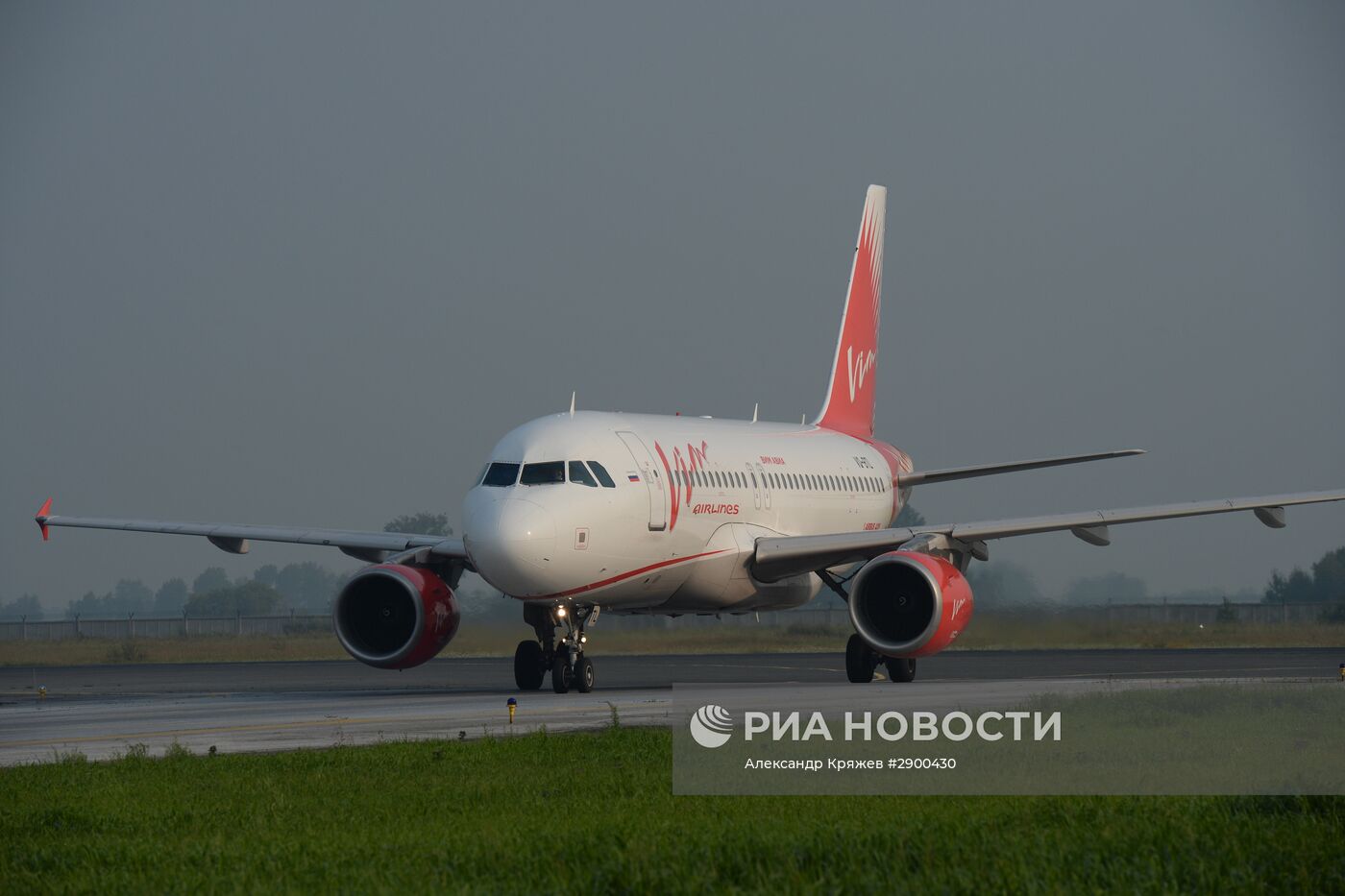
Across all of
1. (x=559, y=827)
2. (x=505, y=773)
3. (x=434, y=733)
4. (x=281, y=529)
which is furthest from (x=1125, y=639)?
(x=559, y=827)

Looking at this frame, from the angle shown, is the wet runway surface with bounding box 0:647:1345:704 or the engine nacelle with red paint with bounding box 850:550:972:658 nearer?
the engine nacelle with red paint with bounding box 850:550:972:658

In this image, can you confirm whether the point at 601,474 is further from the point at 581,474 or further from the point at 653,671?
the point at 653,671

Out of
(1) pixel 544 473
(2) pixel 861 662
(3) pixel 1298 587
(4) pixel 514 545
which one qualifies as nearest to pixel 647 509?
(1) pixel 544 473

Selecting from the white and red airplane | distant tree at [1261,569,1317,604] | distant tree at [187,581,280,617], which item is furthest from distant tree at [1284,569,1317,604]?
distant tree at [187,581,280,617]

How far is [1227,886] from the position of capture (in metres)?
7.79

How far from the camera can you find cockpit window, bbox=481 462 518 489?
23.5 meters

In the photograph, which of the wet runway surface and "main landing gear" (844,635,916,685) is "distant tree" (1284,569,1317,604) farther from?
"main landing gear" (844,635,916,685)

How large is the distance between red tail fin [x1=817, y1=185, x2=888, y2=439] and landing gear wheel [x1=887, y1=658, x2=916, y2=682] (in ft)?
32.4

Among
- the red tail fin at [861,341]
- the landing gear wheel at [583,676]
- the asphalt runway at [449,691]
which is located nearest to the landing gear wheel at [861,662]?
the asphalt runway at [449,691]

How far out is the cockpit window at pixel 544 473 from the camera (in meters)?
Answer: 23.5

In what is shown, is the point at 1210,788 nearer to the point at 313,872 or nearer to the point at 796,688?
the point at 313,872

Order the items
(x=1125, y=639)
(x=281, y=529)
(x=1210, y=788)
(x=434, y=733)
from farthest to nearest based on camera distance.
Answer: (x=1125, y=639)
(x=281, y=529)
(x=434, y=733)
(x=1210, y=788)

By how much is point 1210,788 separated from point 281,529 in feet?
65.9

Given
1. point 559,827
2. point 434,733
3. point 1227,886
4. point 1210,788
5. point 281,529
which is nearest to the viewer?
point 1227,886
